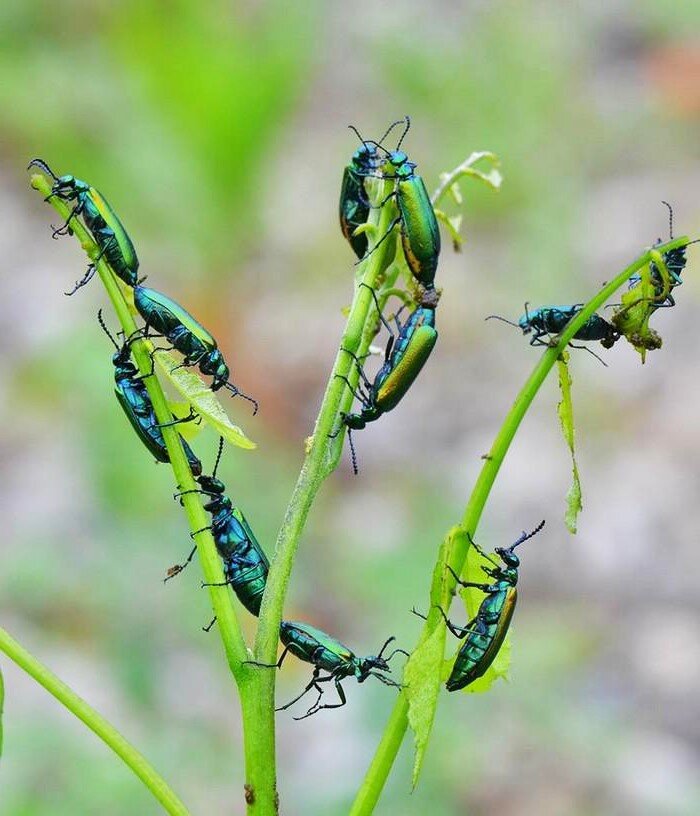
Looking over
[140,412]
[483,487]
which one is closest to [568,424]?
[483,487]

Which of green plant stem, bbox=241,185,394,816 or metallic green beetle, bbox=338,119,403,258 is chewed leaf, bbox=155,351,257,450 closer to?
green plant stem, bbox=241,185,394,816

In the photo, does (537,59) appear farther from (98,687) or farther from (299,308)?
(98,687)

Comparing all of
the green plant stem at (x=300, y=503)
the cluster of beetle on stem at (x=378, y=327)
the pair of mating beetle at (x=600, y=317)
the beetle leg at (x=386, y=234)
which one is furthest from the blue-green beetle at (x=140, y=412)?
the pair of mating beetle at (x=600, y=317)

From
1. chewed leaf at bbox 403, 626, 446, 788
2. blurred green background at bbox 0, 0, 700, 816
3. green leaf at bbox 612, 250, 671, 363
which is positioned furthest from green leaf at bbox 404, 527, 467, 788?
blurred green background at bbox 0, 0, 700, 816

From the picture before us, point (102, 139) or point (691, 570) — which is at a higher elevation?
point (102, 139)

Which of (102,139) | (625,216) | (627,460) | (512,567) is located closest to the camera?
(512,567)

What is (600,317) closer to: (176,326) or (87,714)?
(176,326)

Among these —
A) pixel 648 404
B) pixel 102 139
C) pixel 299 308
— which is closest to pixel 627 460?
pixel 648 404
